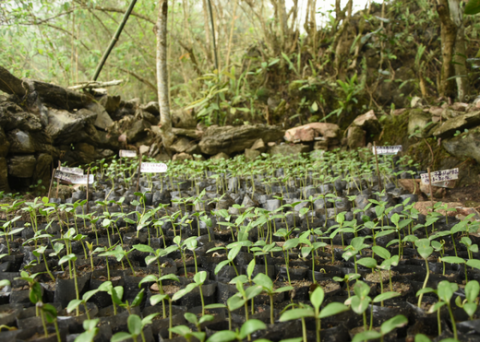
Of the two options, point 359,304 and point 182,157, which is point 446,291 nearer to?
point 359,304

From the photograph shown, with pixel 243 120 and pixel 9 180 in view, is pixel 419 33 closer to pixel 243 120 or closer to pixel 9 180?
pixel 243 120

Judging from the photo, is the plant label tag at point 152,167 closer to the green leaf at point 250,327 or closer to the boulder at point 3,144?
the boulder at point 3,144

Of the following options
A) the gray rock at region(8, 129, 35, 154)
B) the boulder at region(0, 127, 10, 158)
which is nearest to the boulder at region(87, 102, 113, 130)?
the gray rock at region(8, 129, 35, 154)

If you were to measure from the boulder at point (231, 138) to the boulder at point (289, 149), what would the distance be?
25cm

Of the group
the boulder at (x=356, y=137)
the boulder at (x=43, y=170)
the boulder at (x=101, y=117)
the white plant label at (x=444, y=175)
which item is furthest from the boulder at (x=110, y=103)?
the white plant label at (x=444, y=175)

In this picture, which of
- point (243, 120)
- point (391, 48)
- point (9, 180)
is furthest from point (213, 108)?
point (391, 48)

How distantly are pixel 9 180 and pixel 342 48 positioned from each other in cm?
574

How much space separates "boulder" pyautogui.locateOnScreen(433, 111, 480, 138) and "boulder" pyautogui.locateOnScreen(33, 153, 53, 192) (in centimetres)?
415

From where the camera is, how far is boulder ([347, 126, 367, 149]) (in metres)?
4.63

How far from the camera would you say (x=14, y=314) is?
1.09m

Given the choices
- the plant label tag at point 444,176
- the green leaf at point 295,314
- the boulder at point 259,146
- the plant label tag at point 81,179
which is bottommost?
the green leaf at point 295,314

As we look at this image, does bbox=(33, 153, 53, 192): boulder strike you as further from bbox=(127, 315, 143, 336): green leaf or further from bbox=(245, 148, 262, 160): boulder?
bbox=(127, 315, 143, 336): green leaf

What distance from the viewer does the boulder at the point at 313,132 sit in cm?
499

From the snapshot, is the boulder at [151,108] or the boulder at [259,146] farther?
the boulder at [151,108]
